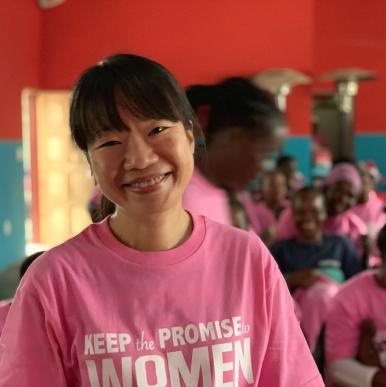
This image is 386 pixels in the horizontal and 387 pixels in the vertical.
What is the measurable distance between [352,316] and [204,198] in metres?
0.95

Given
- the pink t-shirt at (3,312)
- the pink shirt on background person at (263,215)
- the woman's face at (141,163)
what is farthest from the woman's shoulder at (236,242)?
the pink shirt on background person at (263,215)

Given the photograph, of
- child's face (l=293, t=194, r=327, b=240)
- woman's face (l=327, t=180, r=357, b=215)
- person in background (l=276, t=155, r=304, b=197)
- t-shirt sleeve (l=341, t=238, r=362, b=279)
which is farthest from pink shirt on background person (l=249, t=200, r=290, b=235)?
t-shirt sleeve (l=341, t=238, r=362, b=279)

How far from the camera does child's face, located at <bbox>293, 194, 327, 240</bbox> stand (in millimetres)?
2900

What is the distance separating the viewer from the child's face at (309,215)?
290 centimetres

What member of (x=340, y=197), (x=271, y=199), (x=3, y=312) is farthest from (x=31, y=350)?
(x=271, y=199)

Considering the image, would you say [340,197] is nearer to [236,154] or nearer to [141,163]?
[236,154]

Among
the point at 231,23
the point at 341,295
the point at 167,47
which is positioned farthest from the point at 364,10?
the point at 341,295

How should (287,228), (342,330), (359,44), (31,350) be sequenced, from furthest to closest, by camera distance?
1. (359,44)
2. (287,228)
3. (342,330)
4. (31,350)

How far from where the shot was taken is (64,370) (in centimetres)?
81

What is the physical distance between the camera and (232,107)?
57.4 inches

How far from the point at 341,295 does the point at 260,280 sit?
4.36 ft

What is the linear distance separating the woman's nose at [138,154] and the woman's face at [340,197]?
2.88 meters

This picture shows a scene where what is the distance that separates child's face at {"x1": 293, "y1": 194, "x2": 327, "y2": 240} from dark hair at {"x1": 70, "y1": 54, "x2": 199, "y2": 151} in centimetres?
213

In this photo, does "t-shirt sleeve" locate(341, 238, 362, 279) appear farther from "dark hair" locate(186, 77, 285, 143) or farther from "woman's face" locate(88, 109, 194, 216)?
"woman's face" locate(88, 109, 194, 216)
